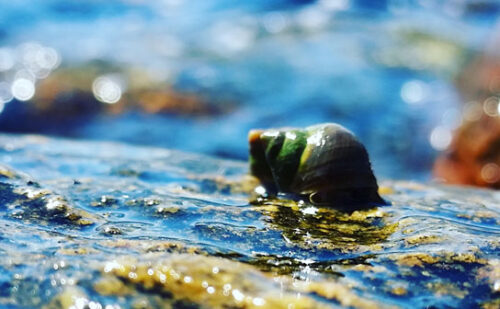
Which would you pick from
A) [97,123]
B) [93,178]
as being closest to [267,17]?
[97,123]

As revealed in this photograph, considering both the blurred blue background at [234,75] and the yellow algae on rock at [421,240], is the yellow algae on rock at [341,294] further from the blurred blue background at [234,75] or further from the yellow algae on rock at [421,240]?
the blurred blue background at [234,75]

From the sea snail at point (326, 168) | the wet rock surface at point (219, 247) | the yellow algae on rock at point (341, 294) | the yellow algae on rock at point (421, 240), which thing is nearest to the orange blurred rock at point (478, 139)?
the wet rock surface at point (219, 247)

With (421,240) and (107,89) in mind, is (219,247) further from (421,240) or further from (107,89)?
(107,89)

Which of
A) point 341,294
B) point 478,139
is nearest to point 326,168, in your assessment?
point 341,294

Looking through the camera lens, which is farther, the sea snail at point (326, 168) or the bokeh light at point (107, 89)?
the bokeh light at point (107, 89)

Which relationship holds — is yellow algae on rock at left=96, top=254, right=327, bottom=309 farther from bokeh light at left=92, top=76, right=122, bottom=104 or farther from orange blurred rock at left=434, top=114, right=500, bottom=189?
bokeh light at left=92, top=76, right=122, bottom=104

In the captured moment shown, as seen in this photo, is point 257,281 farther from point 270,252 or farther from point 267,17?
point 267,17
